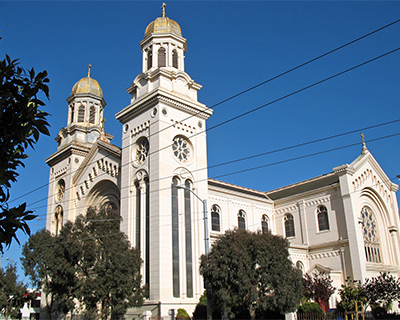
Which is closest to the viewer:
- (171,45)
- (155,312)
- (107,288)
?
(107,288)

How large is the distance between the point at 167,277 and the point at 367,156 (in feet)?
86.7

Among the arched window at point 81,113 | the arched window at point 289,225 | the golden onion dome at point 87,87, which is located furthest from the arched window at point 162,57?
the arched window at point 289,225

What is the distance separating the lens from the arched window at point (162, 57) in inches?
1516

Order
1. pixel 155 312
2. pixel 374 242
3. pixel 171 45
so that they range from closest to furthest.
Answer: pixel 155 312, pixel 171 45, pixel 374 242

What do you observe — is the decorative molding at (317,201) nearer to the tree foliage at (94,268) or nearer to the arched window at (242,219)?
the arched window at (242,219)

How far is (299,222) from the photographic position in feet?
152

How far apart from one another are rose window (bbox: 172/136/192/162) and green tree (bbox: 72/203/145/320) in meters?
7.98

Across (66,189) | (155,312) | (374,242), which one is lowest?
(155,312)

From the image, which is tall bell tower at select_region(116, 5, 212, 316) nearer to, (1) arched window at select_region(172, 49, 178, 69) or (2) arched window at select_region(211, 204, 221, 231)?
(1) arched window at select_region(172, 49, 178, 69)

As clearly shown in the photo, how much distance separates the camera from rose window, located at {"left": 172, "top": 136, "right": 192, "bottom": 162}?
35188 millimetres

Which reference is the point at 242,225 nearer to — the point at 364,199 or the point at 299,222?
the point at 299,222

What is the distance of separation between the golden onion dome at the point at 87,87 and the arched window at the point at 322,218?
2873 centimetres

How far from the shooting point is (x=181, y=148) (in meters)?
35.7

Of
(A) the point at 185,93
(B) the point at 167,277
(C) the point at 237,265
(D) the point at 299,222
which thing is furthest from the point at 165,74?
(D) the point at 299,222
